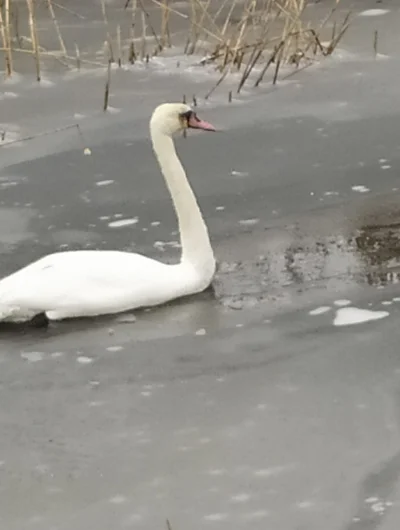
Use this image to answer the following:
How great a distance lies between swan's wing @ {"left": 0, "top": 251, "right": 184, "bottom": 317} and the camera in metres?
4.14

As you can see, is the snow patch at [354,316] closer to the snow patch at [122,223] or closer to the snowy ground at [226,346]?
the snowy ground at [226,346]

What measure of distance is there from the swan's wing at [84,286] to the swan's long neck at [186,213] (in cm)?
22

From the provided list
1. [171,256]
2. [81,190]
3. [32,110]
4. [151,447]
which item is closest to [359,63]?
[32,110]

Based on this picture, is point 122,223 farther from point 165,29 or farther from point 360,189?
point 165,29

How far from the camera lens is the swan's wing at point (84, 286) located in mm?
4145

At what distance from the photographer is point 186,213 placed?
4441 millimetres

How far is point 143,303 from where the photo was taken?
167 inches

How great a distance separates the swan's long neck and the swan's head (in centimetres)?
2

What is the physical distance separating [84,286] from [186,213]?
1.79ft

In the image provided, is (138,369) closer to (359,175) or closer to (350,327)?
(350,327)

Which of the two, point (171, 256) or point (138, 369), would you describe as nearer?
point (138, 369)

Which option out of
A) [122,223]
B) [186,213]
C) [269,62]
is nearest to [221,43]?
[269,62]

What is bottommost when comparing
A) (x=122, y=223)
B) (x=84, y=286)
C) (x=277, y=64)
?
(x=122, y=223)

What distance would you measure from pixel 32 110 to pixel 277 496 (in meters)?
4.71
